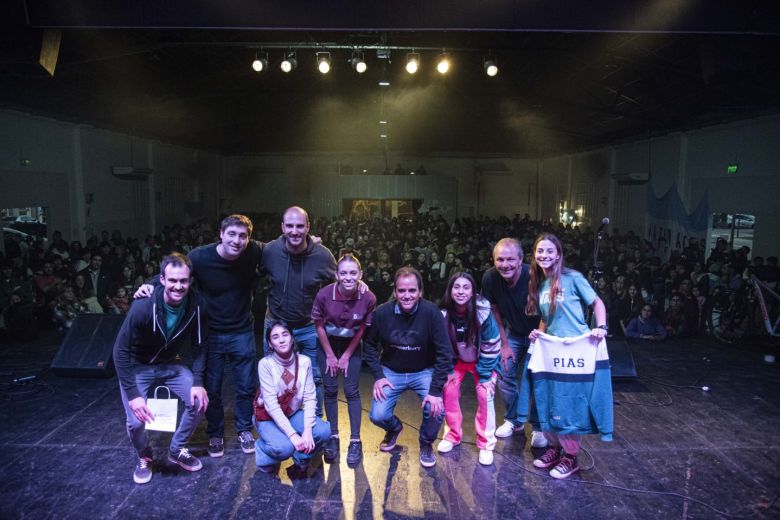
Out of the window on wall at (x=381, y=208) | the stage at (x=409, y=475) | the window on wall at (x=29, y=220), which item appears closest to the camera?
the stage at (x=409, y=475)

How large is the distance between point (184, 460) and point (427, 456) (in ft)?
5.84

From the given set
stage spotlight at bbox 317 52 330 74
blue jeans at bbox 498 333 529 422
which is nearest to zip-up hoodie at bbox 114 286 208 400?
blue jeans at bbox 498 333 529 422

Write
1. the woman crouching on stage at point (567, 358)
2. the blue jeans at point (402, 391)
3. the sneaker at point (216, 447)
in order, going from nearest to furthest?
the woman crouching on stage at point (567, 358)
the blue jeans at point (402, 391)
the sneaker at point (216, 447)

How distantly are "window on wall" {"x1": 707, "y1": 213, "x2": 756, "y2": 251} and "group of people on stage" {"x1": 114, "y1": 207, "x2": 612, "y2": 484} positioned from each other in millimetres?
9039

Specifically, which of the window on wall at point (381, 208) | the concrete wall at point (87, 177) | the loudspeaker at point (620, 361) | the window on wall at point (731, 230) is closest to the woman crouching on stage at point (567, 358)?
the loudspeaker at point (620, 361)

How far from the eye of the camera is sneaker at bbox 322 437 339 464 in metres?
3.71

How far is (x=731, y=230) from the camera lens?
11094mm

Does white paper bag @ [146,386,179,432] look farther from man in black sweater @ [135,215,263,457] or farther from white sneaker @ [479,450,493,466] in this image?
white sneaker @ [479,450,493,466]

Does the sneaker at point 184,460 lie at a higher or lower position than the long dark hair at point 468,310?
lower

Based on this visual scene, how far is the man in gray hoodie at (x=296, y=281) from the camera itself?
384 centimetres

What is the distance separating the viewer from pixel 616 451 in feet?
13.0

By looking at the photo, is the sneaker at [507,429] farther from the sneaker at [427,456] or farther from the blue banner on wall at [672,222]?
the blue banner on wall at [672,222]

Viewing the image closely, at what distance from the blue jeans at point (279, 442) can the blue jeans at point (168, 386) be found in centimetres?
49

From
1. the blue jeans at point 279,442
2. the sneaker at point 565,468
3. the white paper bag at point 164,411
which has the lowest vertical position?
the sneaker at point 565,468
